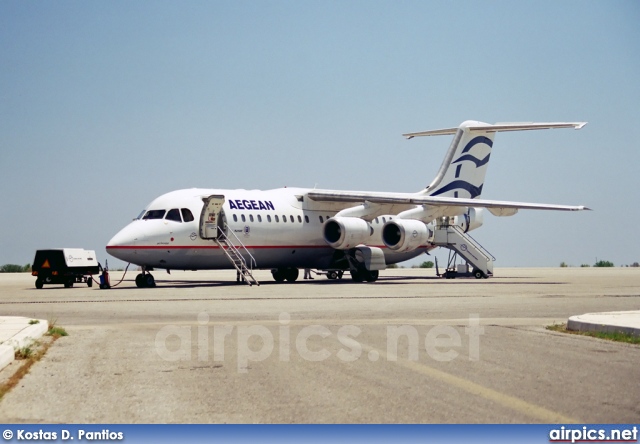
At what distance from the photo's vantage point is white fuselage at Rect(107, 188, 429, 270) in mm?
28938

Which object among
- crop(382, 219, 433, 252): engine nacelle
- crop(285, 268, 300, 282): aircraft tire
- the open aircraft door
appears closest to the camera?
the open aircraft door

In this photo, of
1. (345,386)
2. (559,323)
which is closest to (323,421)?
(345,386)

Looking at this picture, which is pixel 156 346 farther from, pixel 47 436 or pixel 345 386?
pixel 47 436

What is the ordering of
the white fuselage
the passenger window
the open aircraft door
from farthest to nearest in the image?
the open aircraft door < the passenger window < the white fuselage

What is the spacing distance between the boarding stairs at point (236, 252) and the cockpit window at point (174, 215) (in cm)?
154

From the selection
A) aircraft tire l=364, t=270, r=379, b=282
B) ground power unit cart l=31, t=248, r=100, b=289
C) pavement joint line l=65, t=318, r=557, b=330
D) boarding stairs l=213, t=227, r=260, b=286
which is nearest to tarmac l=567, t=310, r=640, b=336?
pavement joint line l=65, t=318, r=557, b=330

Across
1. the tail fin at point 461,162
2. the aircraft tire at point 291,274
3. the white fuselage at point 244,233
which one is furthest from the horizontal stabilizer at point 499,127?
the aircraft tire at point 291,274

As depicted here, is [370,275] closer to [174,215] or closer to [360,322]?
[174,215]

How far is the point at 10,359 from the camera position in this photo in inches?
388

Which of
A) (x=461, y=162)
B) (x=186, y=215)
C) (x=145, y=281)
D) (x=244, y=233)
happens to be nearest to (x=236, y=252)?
(x=244, y=233)

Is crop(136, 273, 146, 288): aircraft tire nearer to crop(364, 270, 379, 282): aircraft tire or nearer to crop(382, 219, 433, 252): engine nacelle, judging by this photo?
crop(364, 270, 379, 282): aircraft tire

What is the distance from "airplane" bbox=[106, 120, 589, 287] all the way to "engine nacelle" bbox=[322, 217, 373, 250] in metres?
0.04

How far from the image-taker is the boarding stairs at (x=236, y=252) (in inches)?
1192

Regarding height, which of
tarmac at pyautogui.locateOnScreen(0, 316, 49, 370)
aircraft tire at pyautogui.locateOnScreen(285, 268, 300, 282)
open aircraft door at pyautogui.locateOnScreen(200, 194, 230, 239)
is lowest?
aircraft tire at pyautogui.locateOnScreen(285, 268, 300, 282)
